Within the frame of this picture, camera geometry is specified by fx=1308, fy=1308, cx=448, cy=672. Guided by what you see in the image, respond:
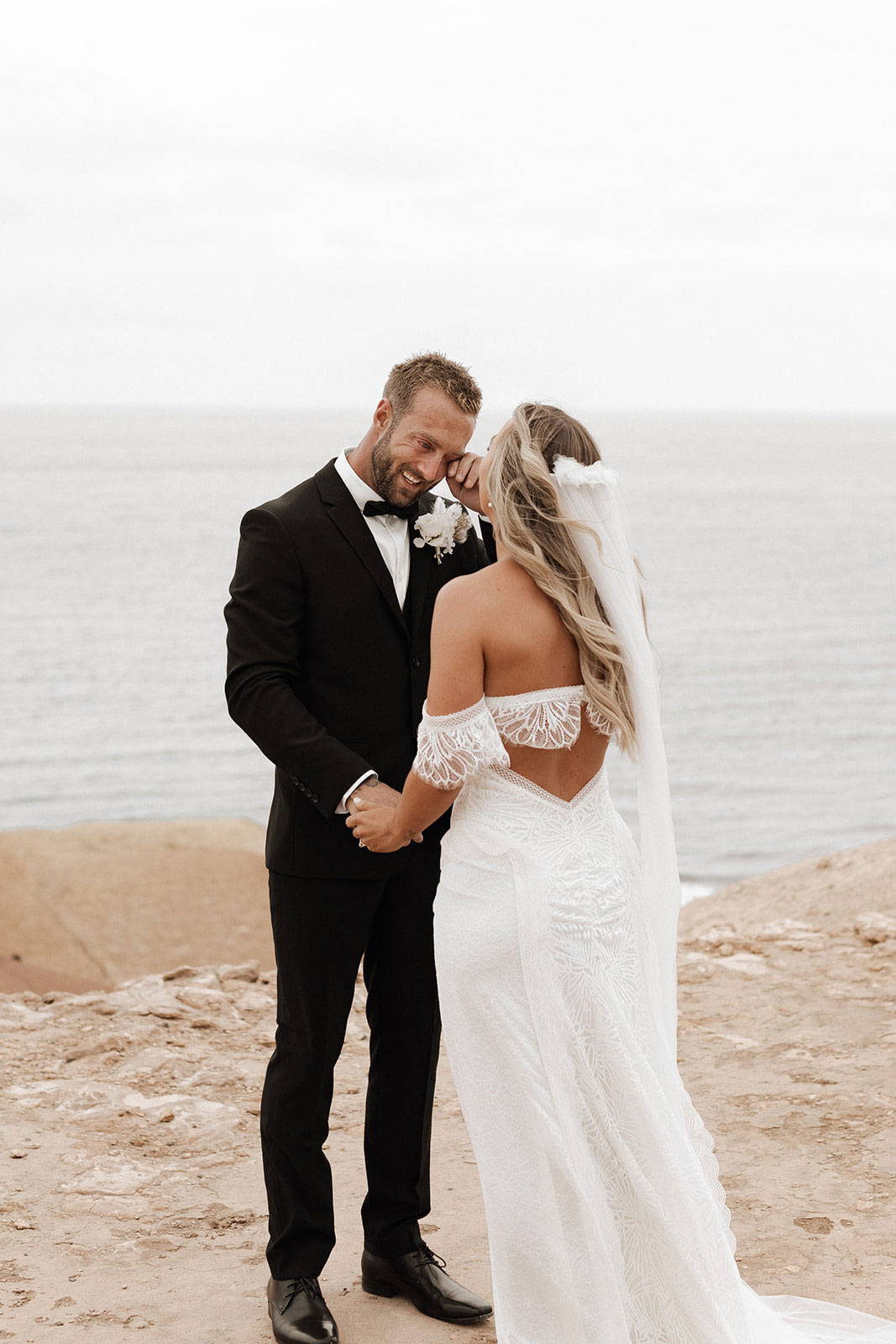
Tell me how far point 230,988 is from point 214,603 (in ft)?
101

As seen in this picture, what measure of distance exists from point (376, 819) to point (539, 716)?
1.72 ft

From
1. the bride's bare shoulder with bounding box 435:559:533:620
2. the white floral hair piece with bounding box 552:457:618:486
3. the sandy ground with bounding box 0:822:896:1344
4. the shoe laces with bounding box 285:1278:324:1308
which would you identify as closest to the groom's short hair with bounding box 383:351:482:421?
the white floral hair piece with bounding box 552:457:618:486

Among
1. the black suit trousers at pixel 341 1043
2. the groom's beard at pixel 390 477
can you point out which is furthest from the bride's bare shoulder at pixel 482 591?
the black suit trousers at pixel 341 1043

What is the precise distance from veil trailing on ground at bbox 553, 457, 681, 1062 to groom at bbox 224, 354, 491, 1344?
1.76 feet

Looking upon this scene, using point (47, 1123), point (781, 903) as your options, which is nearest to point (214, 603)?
point (781, 903)

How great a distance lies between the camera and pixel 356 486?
3.49 metres

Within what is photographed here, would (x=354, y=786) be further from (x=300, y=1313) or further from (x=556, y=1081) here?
(x=300, y=1313)

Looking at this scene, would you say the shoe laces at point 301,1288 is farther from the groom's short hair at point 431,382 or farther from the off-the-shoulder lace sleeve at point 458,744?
the groom's short hair at point 431,382

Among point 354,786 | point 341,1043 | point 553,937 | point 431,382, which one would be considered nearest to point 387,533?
point 431,382

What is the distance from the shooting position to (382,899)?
11.5 feet

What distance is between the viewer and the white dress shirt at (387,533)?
3.49 metres

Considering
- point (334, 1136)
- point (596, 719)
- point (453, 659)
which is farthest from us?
point (334, 1136)

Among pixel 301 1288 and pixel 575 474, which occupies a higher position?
pixel 575 474

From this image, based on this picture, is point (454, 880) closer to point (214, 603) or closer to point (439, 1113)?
point (439, 1113)
